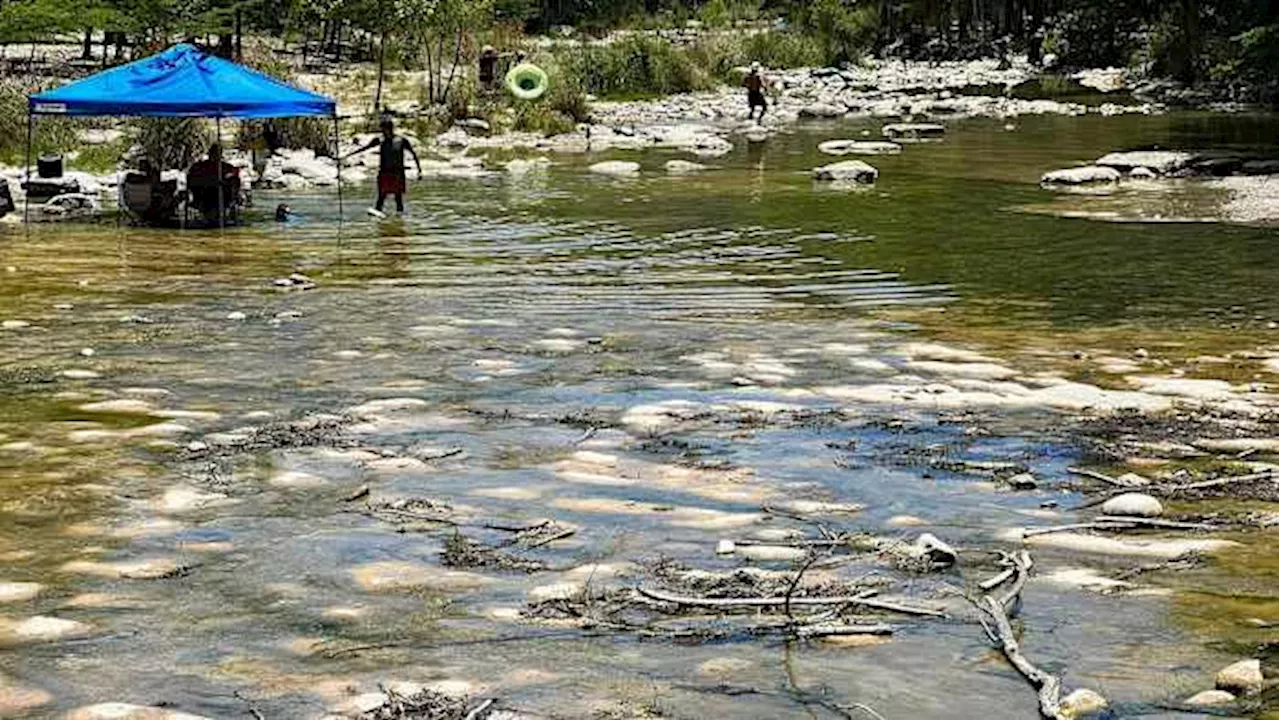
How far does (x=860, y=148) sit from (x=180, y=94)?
17790 millimetres

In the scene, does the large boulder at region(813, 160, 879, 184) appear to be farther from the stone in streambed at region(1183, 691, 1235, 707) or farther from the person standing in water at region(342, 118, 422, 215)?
the stone in streambed at region(1183, 691, 1235, 707)

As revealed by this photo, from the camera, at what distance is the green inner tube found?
40906 mm

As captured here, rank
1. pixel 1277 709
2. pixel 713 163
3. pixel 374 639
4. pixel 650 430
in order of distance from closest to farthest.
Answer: pixel 1277 709 < pixel 374 639 < pixel 650 430 < pixel 713 163

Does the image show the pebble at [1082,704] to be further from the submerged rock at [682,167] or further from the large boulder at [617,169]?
the submerged rock at [682,167]

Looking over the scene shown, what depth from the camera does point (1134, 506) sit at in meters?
7.44

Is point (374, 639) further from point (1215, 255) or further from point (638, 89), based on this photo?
point (638, 89)

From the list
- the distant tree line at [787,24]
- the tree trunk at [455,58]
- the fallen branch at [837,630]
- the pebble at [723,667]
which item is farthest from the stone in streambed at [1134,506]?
the tree trunk at [455,58]

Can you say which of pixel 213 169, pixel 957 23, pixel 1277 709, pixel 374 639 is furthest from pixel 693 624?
pixel 957 23

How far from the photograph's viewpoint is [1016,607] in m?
6.16

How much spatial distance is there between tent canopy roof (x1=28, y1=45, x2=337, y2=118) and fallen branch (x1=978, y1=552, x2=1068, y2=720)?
15400 mm

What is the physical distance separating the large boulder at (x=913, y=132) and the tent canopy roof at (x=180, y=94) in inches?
813

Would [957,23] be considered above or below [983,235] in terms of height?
above

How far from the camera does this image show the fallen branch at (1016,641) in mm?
5082

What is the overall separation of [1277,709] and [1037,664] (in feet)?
2.65
